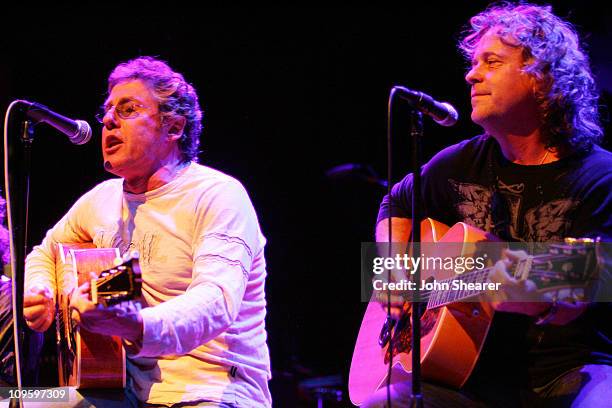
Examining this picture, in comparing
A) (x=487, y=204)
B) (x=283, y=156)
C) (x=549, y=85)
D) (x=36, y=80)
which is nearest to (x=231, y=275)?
(x=487, y=204)

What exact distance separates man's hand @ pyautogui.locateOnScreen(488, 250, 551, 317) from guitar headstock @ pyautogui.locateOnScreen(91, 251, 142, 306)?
121 centimetres

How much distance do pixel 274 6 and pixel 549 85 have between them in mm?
2600

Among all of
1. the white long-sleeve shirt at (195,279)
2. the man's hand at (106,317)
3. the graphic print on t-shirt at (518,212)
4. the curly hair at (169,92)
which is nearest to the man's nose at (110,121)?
the curly hair at (169,92)

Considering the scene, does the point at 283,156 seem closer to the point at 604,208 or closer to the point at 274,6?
the point at 274,6

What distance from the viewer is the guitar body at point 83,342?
2.78 m

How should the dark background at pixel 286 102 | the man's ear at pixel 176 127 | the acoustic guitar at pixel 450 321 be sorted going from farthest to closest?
the dark background at pixel 286 102 → the man's ear at pixel 176 127 → the acoustic guitar at pixel 450 321

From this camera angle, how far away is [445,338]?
281 centimetres

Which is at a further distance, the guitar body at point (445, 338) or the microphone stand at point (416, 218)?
the guitar body at point (445, 338)

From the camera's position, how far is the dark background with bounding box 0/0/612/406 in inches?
205

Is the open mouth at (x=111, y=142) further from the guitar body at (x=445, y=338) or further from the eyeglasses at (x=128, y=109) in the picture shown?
the guitar body at (x=445, y=338)

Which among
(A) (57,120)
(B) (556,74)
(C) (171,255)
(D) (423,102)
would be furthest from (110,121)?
(B) (556,74)

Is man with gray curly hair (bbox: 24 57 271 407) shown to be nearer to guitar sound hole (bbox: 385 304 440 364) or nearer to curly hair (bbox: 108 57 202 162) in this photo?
curly hair (bbox: 108 57 202 162)

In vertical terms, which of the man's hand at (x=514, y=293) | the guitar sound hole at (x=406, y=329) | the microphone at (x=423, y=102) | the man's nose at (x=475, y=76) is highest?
the man's nose at (x=475, y=76)

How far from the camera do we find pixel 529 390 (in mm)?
2799
